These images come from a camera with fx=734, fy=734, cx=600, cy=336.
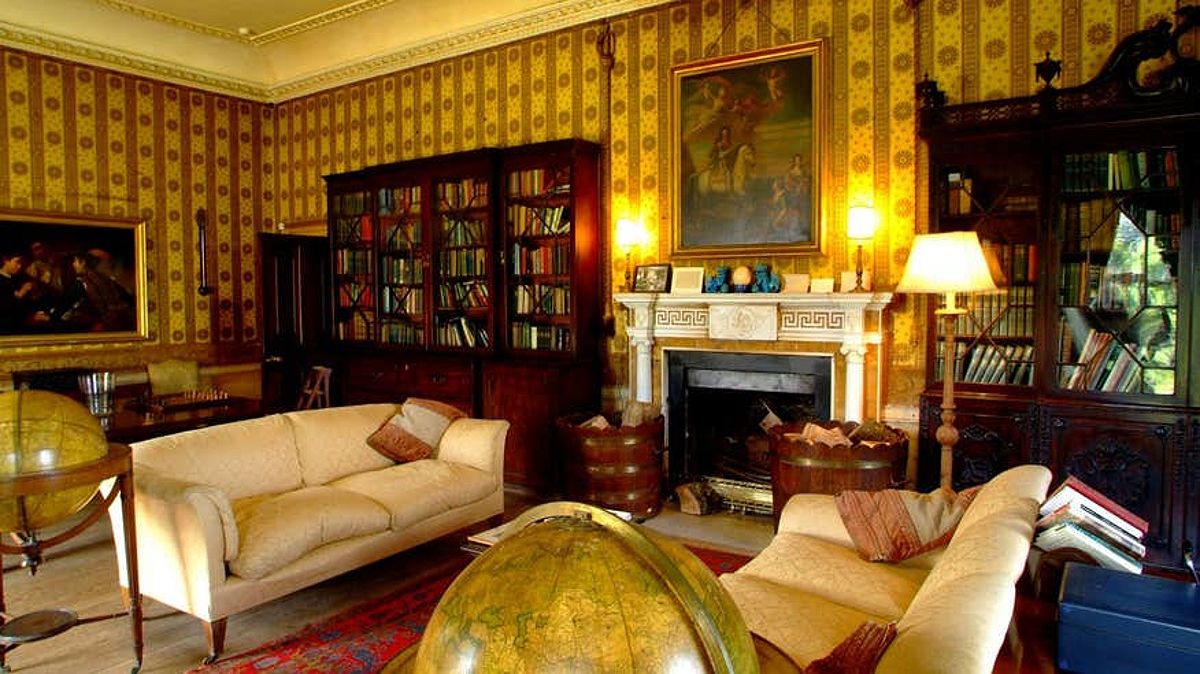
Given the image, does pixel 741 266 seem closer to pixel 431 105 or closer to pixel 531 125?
pixel 531 125

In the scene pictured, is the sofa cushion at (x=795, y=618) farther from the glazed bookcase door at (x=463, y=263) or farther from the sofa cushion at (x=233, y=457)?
the glazed bookcase door at (x=463, y=263)

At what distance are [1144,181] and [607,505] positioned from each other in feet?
11.2

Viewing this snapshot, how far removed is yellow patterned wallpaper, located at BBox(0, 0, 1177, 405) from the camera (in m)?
4.38

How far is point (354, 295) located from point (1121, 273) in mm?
5881

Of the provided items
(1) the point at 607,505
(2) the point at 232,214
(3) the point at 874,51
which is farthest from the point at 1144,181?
(2) the point at 232,214

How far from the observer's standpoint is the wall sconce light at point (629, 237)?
17.6 ft

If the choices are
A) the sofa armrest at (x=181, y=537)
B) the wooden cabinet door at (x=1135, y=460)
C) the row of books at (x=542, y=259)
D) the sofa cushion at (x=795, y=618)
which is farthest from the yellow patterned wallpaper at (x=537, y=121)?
the sofa armrest at (x=181, y=537)

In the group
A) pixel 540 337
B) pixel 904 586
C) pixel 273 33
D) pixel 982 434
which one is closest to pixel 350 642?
pixel 904 586

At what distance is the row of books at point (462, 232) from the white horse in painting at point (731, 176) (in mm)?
1778

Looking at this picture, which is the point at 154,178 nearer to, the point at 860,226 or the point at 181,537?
the point at 181,537

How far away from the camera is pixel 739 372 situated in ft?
16.4

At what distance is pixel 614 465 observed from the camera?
4582 millimetres

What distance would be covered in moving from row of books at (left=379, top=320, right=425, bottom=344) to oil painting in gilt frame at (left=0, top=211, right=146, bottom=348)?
91.6 inches

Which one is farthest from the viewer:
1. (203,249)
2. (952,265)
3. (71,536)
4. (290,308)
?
(290,308)
